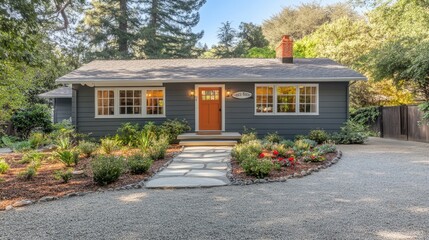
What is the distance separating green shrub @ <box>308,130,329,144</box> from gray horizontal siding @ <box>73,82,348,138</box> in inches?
23.8

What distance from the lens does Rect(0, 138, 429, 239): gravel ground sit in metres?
3.18

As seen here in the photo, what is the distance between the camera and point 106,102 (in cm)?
1136

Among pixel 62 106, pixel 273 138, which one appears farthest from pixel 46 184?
pixel 62 106

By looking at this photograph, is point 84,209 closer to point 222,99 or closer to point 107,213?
point 107,213

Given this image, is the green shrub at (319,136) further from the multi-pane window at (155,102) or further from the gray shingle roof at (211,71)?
the multi-pane window at (155,102)

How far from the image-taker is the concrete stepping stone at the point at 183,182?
519cm

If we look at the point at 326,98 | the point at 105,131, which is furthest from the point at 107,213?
the point at 326,98

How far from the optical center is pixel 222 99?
37.4ft

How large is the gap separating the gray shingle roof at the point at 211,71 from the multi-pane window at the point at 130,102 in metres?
0.61

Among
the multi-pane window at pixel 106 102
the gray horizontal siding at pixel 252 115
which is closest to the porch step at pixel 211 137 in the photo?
the gray horizontal siding at pixel 252 115

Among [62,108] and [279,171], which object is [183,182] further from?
[62,108]

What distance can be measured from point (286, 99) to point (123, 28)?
14.3 metres

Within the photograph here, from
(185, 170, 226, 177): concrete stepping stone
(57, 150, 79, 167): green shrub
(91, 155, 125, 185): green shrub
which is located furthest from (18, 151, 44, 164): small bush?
(185, 170, 226, 177): concrete stepping stone

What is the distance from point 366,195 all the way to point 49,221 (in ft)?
13.6
